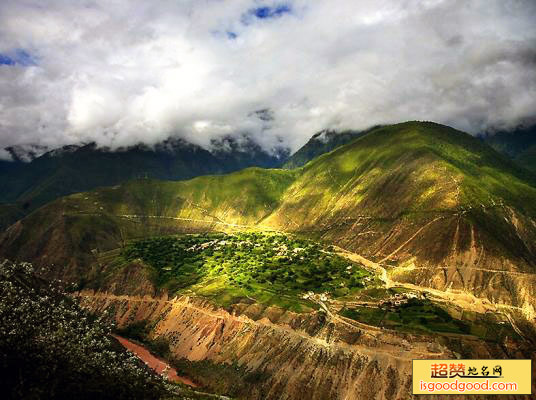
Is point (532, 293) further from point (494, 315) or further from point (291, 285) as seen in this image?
point (291, 285)

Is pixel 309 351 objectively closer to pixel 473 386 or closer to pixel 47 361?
pixel 473 386

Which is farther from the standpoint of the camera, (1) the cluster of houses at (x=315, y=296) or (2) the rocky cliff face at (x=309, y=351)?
(1) the cluster of houses at (x=315, y=296)

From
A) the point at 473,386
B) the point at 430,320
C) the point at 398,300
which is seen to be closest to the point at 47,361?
the point at 473,386

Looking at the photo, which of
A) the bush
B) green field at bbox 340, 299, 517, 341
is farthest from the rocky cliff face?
the bush

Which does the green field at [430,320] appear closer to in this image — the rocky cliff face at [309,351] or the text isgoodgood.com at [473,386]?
the rocky cliff face at [309,351]

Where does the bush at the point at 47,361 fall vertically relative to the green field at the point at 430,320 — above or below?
below

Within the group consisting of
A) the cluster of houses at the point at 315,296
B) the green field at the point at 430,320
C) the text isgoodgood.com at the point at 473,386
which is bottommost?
the text isgoodgood.com at the point at 473,386

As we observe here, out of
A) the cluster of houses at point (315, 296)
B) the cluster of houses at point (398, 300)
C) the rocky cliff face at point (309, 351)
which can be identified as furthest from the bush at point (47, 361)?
the cluster of houses at point (398, 300)

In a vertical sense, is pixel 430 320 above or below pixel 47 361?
above

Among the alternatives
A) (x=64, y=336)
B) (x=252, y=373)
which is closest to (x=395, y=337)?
(x=252, y=373)
